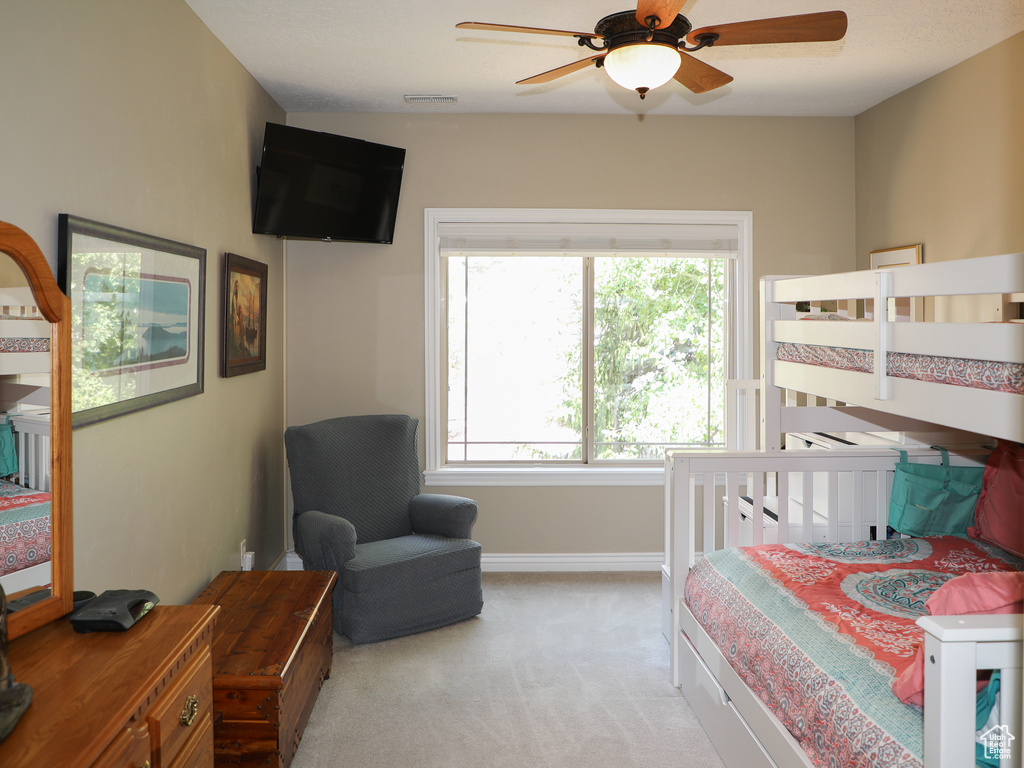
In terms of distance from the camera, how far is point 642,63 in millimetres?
2188

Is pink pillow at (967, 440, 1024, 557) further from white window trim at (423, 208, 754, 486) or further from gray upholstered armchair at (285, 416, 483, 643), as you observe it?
gray upholstered armchair at (285, 416, 483, 643)

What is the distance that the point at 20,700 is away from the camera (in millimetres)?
1238

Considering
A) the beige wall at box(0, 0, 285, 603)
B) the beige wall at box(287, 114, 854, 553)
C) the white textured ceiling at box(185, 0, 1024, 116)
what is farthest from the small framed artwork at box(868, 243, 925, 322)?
the beige wall at box(0, 0, 285, 603)

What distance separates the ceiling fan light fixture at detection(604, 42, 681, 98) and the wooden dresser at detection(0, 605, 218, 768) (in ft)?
6.10

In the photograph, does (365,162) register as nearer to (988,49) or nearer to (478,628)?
(478,628)

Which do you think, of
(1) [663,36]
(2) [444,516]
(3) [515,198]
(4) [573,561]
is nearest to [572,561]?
(4) [573,561]

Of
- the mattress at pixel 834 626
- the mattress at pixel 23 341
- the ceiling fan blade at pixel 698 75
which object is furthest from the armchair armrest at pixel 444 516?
the mattress at pixel 23 341

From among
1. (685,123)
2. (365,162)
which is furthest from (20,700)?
(685,123)

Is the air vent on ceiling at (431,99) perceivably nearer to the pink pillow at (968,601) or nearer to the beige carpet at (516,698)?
the beige carpet at (516,698)

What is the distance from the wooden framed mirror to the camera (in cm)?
152

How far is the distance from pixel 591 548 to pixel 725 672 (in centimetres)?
211

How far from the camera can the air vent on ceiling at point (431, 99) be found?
13.1 ft

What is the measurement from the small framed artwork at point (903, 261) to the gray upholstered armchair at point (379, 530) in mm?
2471

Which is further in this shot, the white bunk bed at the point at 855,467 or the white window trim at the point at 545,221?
the white window trim at the point at 545,221
